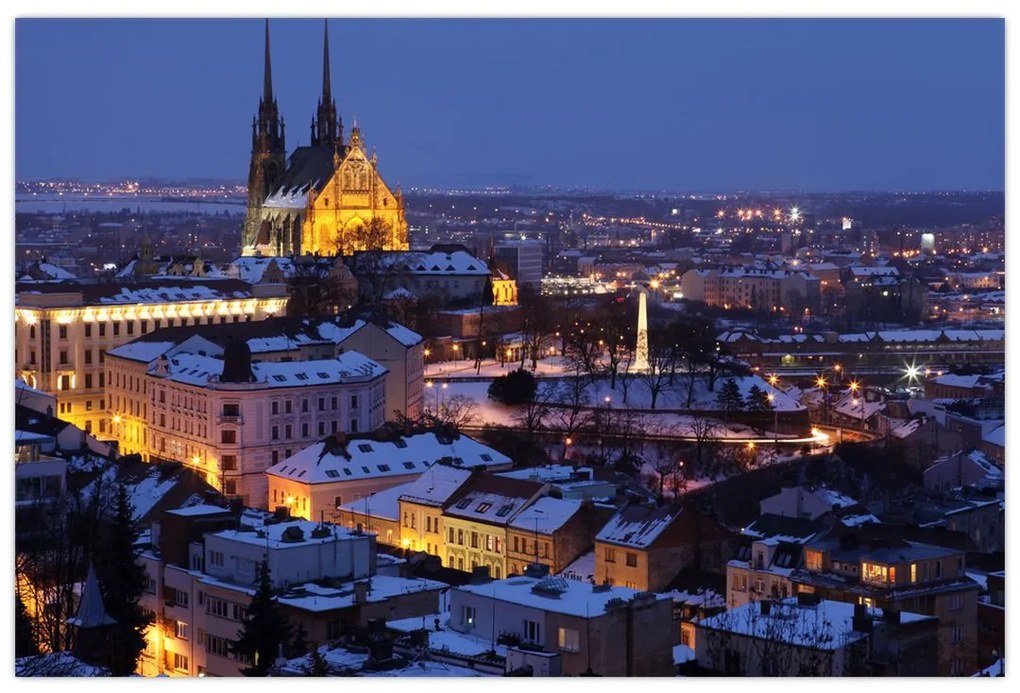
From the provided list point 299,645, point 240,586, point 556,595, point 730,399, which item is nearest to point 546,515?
point 240,586

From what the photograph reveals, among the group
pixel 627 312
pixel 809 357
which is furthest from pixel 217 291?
pixel 809 357

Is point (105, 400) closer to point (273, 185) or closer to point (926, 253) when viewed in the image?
point (273, 185)

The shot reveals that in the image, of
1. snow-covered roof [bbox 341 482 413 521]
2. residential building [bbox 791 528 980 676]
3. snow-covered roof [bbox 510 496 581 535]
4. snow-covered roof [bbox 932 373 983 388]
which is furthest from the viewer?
snow-covered roof [bbox 932 373 983 388]

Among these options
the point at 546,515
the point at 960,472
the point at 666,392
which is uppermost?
the point at 546,515

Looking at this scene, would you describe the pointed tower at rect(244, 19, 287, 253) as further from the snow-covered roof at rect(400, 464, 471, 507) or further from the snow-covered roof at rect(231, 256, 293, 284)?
the snow-covered roof at rect(400, 464, 471, 507)

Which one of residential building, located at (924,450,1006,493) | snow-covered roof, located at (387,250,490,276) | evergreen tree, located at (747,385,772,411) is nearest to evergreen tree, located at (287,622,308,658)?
residential building, located at (924,450,1006,493)

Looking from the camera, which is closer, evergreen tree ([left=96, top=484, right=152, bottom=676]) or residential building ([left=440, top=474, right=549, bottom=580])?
evergreen tree ([left=96, top=484, right=152, bottom=676])

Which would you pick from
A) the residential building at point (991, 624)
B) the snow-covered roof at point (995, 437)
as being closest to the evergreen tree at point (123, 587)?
the residential building at point (991, 624)

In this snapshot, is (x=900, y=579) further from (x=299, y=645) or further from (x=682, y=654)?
(x=299, y=645)
